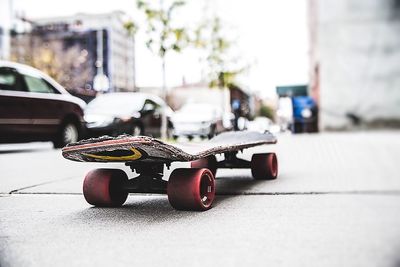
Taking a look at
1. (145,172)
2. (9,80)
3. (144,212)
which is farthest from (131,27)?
(144,212)

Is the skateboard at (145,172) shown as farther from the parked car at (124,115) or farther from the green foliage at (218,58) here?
the green foliage at (218,58)

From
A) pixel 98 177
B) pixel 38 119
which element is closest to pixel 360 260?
pixel 98 177

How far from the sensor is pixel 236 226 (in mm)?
2865

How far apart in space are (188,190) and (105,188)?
2.23ft

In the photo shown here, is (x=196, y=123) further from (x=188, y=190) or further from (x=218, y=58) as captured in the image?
(x=188, y=190)

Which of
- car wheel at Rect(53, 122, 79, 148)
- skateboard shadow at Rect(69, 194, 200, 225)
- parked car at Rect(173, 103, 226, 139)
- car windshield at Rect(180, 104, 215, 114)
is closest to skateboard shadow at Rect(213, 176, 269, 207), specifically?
skateboard shadow at Rect(69, 194, 200, 225)

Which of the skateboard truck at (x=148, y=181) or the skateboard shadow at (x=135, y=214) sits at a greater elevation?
the skateboard truck at (x=148, y=181)

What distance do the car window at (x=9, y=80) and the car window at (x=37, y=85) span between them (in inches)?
10.4

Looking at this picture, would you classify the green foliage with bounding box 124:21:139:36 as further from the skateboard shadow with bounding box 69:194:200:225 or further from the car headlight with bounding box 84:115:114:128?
the skateboard shadow with bounding box 69:194:200:225

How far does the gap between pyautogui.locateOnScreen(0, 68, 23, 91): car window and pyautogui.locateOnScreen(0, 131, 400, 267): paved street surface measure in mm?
5051

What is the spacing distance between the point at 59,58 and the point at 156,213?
3718 centimetres

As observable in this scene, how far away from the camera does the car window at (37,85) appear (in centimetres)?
968

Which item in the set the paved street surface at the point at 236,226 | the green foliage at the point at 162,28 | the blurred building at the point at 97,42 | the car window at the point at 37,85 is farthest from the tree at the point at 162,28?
the blurred building at the point at 97,42

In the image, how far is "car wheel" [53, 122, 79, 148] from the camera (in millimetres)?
10617
